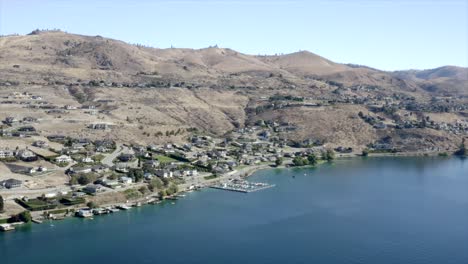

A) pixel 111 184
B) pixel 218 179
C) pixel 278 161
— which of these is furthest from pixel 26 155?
pixel 278 161

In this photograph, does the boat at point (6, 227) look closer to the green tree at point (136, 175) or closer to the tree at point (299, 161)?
the green tree at point (136, 175)

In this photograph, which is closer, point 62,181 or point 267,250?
point 267,250

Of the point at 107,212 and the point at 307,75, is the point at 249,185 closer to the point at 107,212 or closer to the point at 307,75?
the point at 107,212

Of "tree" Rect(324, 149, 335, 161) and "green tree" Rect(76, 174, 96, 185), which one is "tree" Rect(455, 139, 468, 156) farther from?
"green tree" Rect(76, 174, 96, 185)

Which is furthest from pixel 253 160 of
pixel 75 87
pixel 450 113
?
pixel 450 113

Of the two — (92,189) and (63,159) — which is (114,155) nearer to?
(63,159)

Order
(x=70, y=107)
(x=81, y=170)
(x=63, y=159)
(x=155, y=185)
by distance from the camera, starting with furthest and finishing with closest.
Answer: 1. (x=70, y=107)
2. (x=63, y=159)
3. (x=81, y=170)
4. (x=155, y=185)
